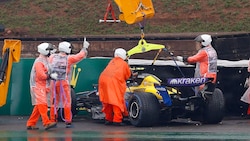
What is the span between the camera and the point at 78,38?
26.5 m

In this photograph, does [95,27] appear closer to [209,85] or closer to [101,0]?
[101,0]

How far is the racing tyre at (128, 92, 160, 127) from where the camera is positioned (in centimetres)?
1684

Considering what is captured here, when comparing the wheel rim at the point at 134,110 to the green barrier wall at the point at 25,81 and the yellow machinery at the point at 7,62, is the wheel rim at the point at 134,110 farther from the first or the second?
the yellow machinery at the point at 7,62

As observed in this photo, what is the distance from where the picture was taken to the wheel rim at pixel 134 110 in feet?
56.2

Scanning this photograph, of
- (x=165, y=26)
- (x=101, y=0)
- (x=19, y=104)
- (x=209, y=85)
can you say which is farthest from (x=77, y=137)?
(x=101, y=0)

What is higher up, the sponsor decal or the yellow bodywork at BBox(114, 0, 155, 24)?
the yellow bodywork at BBox(114, 0, 155, 24)

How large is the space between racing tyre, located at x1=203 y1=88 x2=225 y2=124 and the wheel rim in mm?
1458

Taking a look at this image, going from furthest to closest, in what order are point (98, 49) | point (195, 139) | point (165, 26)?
point (165, 26), point (98, 49), point (195, 139)

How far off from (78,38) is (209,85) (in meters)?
9.88

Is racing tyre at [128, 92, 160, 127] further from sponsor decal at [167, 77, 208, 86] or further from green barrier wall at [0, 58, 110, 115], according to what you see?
green barrier wall at [0, 58, 110, 115]

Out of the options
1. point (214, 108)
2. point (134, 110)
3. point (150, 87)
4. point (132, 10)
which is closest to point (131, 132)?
point (134, 110)

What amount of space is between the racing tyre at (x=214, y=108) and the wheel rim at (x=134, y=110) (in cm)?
146

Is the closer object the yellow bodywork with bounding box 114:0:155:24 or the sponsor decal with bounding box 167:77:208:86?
the sponsor decal with bounding box 167:77:208:86

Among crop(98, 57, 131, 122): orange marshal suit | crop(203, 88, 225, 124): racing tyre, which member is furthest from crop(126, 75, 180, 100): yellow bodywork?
crop(203, 88, 225, 124): racing tyre
